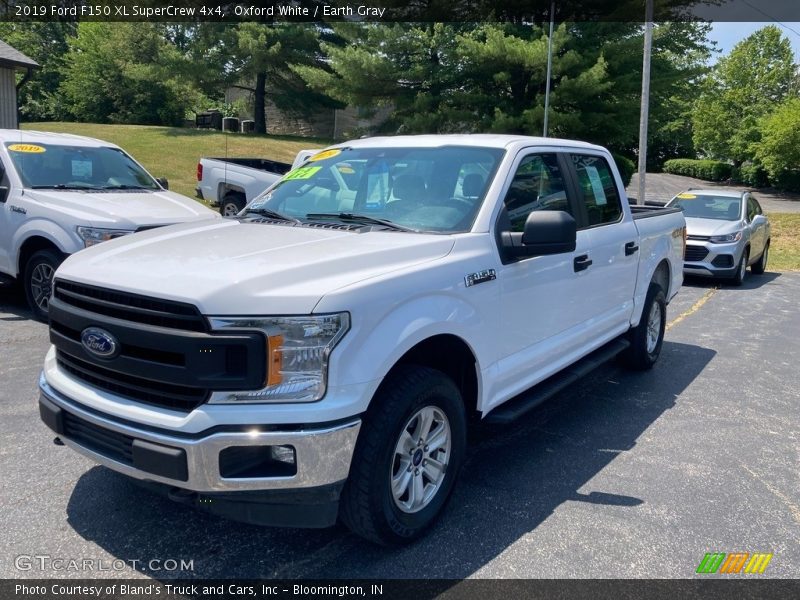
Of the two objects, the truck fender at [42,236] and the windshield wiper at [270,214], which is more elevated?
the windshield wiper at [270,214]

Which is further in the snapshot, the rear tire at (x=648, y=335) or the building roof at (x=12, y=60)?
the building roof at (x=12, y=60)

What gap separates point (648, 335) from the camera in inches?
252

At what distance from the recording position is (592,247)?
4941mm

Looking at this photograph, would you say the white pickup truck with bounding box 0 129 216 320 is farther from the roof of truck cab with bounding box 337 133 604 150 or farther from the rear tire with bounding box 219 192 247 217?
the rear tire with bounding box 219 192 247 217

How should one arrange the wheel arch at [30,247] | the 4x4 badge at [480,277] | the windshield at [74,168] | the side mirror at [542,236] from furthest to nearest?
the windshield at [74,168]
the wheel arch at [30,247]
the side mirror at [542,236]
the 4x4 badge at [480,277]

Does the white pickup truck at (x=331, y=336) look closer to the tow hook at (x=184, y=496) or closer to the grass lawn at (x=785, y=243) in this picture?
the tow hook at (x=184, y=496)

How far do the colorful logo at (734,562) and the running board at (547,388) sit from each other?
3.88ft

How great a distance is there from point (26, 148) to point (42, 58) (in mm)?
50075

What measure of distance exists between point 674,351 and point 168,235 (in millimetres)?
5634

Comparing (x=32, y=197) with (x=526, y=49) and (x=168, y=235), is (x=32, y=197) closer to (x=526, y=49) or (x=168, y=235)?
(x=168, y=235)

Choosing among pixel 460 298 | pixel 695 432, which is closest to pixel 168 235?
pixel 460 298

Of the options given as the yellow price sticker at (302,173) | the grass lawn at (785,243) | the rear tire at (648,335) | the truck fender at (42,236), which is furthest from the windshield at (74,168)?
the grass lawn at (785,243)

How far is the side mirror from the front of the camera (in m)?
3.75

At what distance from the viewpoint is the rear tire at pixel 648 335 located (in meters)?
6.27
